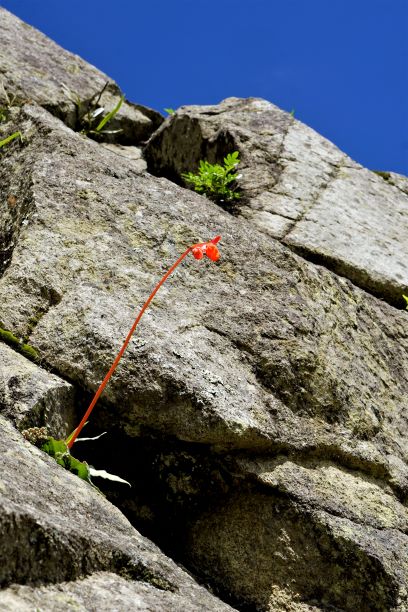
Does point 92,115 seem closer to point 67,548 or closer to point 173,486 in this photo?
point 173,486

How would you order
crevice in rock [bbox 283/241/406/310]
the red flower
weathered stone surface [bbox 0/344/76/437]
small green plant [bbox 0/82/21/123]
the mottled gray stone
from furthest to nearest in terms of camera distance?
the mottled gray stone, small green plant [bbox 0/82/21/123], crevice in rock [bbox 283/241/406/310], weathered stone surface [bbox 0/344/76/437], the red flower

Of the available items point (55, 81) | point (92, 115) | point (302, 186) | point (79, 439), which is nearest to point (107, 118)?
point (92, 115)

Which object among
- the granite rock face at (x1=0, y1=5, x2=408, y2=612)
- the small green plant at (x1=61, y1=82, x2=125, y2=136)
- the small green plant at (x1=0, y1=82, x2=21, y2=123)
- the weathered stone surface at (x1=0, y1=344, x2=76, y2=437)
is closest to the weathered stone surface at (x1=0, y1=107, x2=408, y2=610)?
the granite rock face at (x1=0, y1=5, x2=408, y2=612)

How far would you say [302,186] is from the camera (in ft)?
20.9

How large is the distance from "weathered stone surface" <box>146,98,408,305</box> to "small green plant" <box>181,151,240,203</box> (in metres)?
0.16

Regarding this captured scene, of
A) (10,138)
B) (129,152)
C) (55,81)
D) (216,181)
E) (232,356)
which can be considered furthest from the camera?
(129,152)

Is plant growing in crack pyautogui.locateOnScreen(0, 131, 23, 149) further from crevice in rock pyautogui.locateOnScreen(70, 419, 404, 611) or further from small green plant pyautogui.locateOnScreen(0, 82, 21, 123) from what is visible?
crevice in rock pyautogui.locateOnScreen(70, 419, 404, 611)

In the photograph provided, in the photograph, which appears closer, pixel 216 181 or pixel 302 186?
pixel 216 181

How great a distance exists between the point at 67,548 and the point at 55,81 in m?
5.46

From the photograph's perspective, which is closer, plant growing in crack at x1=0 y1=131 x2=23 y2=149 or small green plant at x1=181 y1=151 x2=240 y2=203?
plant growing in crack at x1=0 y1=131 x2=23 y2=149

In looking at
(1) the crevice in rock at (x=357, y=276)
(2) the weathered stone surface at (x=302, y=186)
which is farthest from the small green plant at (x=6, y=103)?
(1) the crevice in rock at (x=357, y=276)

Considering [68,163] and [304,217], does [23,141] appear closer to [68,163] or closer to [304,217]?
[68,163]

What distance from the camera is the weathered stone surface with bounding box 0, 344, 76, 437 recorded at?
11.4ft

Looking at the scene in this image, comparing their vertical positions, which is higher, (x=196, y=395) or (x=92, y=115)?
(x=92, y=115)
